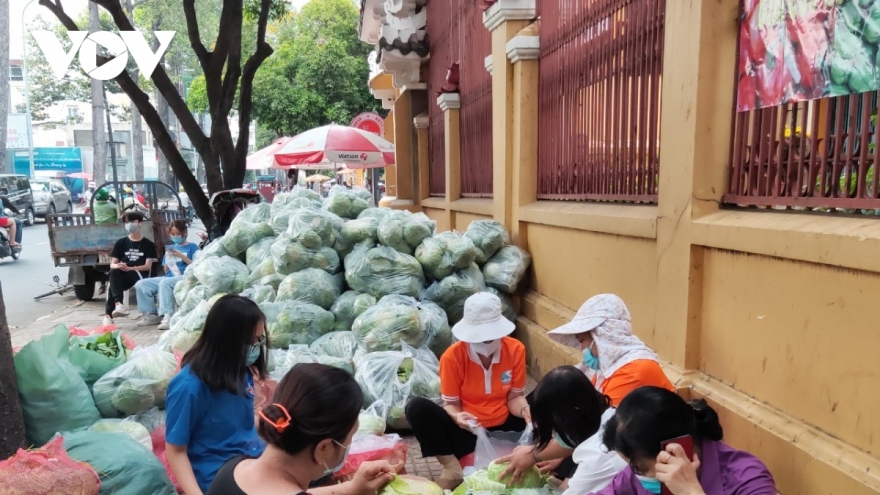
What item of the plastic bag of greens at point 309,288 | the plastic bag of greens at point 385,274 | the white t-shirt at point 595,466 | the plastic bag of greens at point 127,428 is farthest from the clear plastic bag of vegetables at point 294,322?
the white t-shirt at point 595,466

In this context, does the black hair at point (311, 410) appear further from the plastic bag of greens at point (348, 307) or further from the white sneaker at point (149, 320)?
the white sneaker at point (149, 320)

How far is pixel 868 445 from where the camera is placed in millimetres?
2184

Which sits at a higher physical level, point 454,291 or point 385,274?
point 385,274

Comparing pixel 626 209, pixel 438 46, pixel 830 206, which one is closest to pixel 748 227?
pixel 830 206

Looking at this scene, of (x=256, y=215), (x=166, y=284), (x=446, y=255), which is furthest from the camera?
(x=166, y=284)

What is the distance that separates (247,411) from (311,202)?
445cm

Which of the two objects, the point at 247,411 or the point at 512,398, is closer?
the point at 247,411

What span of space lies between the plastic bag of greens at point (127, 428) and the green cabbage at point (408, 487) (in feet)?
5.09

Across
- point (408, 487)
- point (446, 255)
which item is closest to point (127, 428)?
point (408, 487)

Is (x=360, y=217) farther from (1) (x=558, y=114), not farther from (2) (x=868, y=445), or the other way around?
(2) (x=868, y=445)

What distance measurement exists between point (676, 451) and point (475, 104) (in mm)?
6115

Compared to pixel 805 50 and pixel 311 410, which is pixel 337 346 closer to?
pixel 311 410

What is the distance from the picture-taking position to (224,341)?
2553 millimetres

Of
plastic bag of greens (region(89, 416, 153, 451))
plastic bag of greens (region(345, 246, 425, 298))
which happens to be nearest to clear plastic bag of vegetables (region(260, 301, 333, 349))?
plastic bag of greens (region(345, 246, 425, 298))
